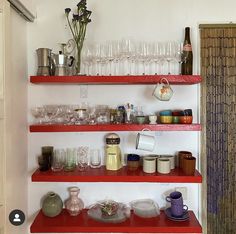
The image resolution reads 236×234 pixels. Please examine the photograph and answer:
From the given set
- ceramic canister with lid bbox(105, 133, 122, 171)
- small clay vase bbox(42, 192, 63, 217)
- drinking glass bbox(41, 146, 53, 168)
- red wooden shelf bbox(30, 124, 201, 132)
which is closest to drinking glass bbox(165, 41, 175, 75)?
red wooden shelf bbox(30, 124, 201, 132)

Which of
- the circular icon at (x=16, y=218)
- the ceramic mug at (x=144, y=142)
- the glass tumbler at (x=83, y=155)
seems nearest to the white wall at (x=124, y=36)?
the glass tumbler at (x=83, y=155)

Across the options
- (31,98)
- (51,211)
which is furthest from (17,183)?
(31,98)

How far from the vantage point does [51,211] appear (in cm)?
177

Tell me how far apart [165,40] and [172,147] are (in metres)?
0.73

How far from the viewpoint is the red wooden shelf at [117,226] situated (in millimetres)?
1666

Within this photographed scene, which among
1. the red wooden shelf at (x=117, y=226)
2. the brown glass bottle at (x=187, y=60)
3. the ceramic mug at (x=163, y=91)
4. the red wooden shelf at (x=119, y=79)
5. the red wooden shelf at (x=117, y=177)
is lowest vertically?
the red wooden shelf at (x=117, y=226)

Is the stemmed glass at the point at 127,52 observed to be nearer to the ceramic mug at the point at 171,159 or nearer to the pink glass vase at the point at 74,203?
the ceramic mug at the point at 171,159

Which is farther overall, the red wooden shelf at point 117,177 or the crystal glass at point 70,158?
the crystal glass at point 70,158

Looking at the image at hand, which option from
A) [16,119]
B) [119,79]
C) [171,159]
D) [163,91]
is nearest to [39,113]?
[16,119]

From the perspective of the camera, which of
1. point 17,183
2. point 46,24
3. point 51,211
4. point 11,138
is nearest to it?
point 11,138

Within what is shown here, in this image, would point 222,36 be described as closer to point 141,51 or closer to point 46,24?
point 141,51

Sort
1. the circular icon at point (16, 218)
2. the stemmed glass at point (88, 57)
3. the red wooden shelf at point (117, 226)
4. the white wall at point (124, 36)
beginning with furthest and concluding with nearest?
the white wall at point (124, 36)
the stemmed glass at point (88, 57)
the red wooden shelf at point (117, 226)
the circular icon at point (16, 218)

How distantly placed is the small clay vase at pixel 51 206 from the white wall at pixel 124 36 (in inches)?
5.3

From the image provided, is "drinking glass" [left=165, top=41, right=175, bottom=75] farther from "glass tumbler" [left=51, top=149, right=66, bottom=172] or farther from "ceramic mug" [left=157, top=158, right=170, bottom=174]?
"glass tumbler" [left=51, top=149, right=66, bottom=172]
